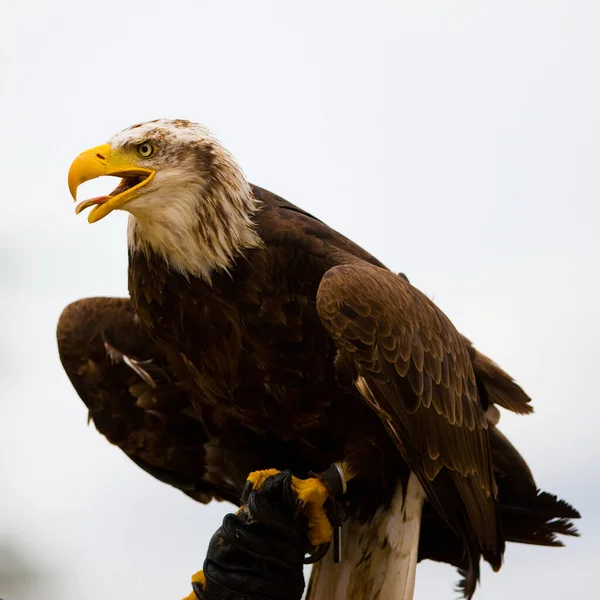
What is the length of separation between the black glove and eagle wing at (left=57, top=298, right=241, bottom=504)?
2.12 feet

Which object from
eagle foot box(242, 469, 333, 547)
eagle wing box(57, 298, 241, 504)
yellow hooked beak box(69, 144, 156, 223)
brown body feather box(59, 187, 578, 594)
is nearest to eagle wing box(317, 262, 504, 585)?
brown body feather box(59, 187, 578, 594)

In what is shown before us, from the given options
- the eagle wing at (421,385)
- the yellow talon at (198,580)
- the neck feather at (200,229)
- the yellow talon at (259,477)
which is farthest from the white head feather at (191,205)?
the yellow talon at (198,580)

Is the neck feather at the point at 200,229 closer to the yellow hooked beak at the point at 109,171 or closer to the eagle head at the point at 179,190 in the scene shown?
the eagle head at the point at 179,190

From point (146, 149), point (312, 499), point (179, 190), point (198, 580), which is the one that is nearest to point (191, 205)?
point (179, 190)

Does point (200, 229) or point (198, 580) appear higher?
point (200, 229)

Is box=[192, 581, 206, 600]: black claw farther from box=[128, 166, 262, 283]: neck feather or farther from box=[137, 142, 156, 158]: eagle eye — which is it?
box=[137, 142, 156, 158]: eagle eye

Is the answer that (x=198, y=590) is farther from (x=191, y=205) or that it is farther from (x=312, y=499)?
(x=191, y=205)

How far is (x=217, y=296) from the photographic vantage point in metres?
2.83

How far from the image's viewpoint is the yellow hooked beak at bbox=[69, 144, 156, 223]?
2.59 m

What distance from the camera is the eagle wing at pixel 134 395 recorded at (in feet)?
11.3

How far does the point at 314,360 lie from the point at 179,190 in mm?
674

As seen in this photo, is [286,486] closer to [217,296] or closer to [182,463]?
[217,296]

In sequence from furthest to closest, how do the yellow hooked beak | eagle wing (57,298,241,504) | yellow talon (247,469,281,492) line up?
1. eagle wing (57,298,241,504)
2. yellow talon (247,469,281,492)
3. the yellow hooked beak

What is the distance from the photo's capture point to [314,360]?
9.32 ft
